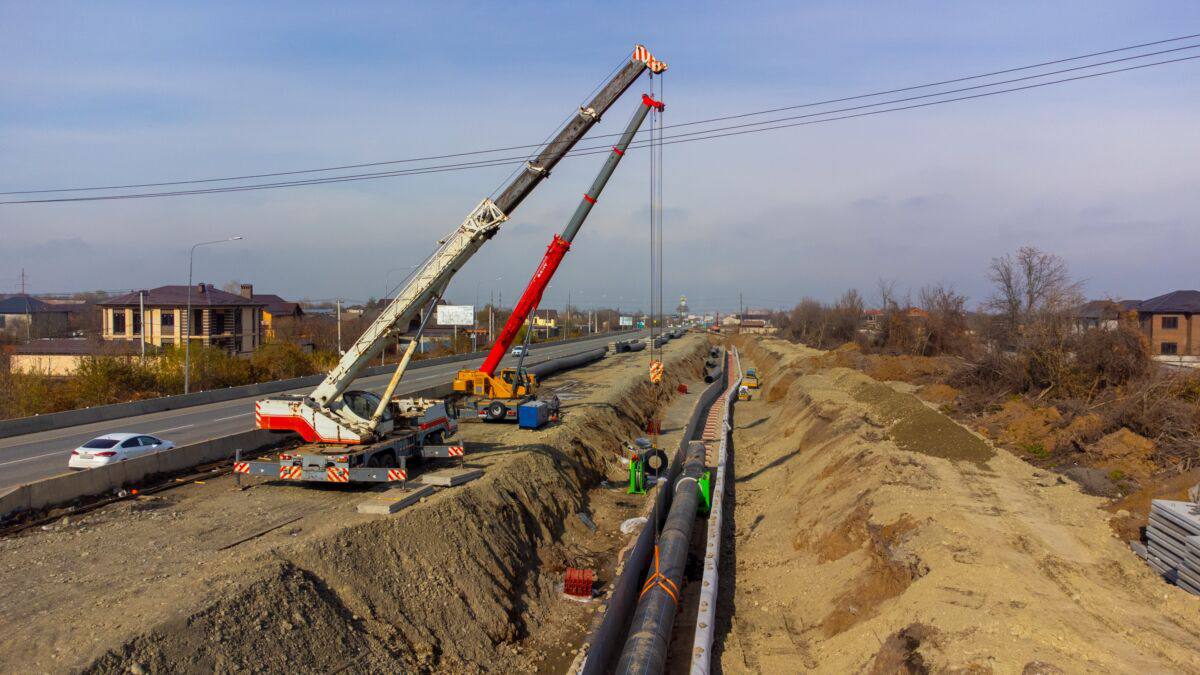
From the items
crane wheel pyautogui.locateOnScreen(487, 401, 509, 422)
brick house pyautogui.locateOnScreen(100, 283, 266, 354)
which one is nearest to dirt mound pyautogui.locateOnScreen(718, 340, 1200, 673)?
crane wheel pyautogui.locateOnScreen(487, 401, 509, 422)

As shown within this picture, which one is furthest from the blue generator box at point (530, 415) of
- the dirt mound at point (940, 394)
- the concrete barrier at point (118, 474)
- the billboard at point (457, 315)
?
the billboard at point (457, 315)

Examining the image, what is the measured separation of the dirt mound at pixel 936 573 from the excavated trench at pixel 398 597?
5054mm

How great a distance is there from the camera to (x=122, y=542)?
14297 mm

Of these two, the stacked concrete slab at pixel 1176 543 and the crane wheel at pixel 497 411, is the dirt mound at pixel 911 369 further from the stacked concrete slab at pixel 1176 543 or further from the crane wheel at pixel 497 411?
the stacked concrete slab at pixel 1176 543

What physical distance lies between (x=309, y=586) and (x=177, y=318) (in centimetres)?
5894

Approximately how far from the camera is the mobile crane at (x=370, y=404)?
1825cm

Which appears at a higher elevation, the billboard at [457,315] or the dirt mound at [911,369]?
the billboard at [457,315]

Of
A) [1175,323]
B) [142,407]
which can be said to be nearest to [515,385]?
[142,407]

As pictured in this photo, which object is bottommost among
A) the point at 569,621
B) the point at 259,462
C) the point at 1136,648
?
the point at 569,621

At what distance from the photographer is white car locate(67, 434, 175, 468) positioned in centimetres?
2069

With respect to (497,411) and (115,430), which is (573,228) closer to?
(497,411)

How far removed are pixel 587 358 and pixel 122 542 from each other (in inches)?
2094

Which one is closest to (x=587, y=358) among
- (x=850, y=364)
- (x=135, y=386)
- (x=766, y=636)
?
(x=850, y=364)

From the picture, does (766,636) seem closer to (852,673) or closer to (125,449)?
(852,673)
